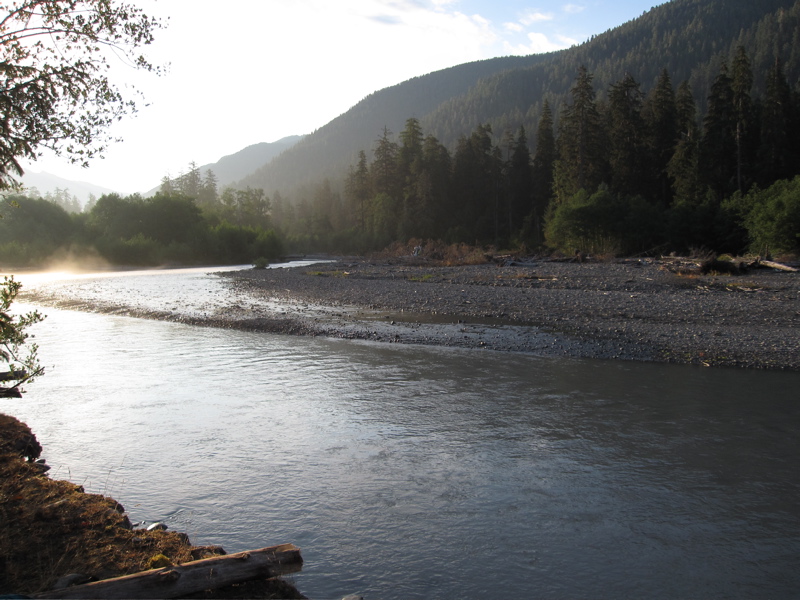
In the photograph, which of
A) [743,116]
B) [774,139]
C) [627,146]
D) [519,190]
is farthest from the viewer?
[519,190]

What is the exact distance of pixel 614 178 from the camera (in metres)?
55.2

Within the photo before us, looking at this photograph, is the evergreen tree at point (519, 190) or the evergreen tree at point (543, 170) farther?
the evergreen tree at point (519, 190)

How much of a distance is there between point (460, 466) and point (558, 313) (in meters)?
11.7

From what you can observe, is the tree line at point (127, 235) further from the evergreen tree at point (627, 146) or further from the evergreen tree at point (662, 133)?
the evergreen tree at point (662, 133)

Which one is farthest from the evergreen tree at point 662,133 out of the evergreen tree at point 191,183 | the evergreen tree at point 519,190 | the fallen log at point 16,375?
the evergreen tree at point 191,183

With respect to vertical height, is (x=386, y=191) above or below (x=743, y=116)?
above

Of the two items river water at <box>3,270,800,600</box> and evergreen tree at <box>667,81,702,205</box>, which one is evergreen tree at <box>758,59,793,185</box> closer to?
evergreen tree at <box>667,81,702,205</box>

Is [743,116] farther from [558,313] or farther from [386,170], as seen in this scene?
[386,170]

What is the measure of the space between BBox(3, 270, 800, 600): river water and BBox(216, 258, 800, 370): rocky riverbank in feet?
5.59

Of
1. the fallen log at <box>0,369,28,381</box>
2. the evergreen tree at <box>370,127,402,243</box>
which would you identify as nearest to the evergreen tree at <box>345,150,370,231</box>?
the evergreen tree at <box>370,127,402,243</box>

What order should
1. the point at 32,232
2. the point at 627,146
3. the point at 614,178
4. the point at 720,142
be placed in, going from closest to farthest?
the point at 720,142 < the point at 627,146 < the point at 614,178 < the point at 32,232

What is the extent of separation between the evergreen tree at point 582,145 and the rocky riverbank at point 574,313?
28.9 metres

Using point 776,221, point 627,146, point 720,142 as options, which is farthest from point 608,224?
point 627,146

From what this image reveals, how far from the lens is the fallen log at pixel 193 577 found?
332 centimetres
